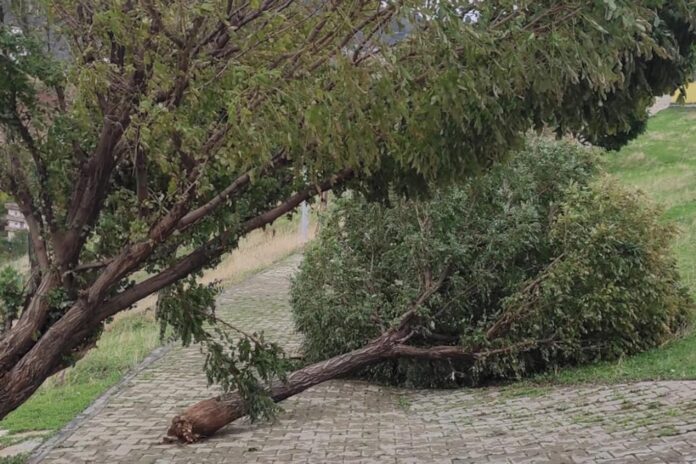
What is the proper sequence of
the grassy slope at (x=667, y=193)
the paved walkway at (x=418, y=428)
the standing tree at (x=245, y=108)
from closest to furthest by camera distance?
the standing tree at (x=245, y=108)
the paved walkway at (x=418, y=428)
the grassy slope at (x=667, y=193)

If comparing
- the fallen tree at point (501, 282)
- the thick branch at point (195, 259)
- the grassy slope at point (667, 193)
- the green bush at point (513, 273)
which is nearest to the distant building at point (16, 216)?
the thick branch at point (195, 259)

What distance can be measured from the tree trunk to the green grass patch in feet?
7.51

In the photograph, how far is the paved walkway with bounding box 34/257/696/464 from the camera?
841 centimetres

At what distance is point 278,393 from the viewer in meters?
10.7

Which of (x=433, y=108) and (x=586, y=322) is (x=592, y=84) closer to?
(x=433, y=108)

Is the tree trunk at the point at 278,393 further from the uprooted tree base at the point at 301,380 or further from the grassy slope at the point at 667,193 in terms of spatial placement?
the grassy slope at the point at 667,193

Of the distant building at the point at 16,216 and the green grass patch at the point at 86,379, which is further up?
the distant building at the point at 16,216

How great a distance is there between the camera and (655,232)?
12.4m

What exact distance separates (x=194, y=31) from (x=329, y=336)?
8.39 meters

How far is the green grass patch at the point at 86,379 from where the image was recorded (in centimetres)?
1208

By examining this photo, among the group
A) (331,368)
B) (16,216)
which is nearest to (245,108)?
(331,368)

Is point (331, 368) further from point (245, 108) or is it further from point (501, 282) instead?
point (245, 108)

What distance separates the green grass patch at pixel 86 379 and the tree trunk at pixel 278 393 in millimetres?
2289

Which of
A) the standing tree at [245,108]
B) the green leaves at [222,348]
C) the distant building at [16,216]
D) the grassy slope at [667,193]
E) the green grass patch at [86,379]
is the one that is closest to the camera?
the standing tree at [245,108]
